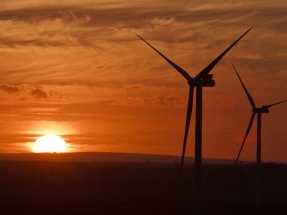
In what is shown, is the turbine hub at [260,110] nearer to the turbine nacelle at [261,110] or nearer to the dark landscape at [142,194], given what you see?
the turbine nacelle at [261,110]

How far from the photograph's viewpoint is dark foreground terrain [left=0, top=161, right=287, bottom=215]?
252 feet

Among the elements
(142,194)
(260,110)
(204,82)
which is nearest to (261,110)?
(260,110)

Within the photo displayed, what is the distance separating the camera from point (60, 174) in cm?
18938

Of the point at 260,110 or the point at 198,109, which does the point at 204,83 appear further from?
the point at 260,110

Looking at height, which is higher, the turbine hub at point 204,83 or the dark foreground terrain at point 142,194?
the dark foreground terrain at point 142,194

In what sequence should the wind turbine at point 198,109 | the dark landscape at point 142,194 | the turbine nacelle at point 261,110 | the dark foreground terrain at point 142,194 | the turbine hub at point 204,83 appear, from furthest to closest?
1. the turbine nacelle at point 261,110
2. the dark landscape at point 142,194
3. the dark foreground terrain at point 142,194
4. the turbine hub at point 204,83
5. the wind turbine at point 198,109

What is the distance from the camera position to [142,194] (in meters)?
116

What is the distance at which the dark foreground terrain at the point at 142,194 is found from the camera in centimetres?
7694

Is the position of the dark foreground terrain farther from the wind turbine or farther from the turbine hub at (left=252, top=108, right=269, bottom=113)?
the turbine hub at (left=252, top=108, right=269, bottom=113)

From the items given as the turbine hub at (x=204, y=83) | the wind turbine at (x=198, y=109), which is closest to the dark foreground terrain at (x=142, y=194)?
the wind turbine at (x=198, y=109)

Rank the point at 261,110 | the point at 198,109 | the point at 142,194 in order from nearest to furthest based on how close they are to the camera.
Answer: the point at 198,109
the point at 261,110
the point at 142,194

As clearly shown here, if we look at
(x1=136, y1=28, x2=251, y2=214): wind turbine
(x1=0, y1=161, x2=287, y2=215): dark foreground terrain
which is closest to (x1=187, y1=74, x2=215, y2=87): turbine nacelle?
(x1=136, y1=28, x2=251, y2=214): wind turbine

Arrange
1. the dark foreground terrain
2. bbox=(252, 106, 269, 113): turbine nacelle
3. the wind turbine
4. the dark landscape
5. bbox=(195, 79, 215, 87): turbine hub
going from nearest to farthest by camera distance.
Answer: the wind turbine, bbox=(195, 79, 215, 87): turbine hub, the dark foreground terrain, the dark landscape, bbox=(252, 106, 269, 113): turbine nacelle

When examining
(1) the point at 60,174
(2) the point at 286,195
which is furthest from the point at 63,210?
(1) the point at 60,174
